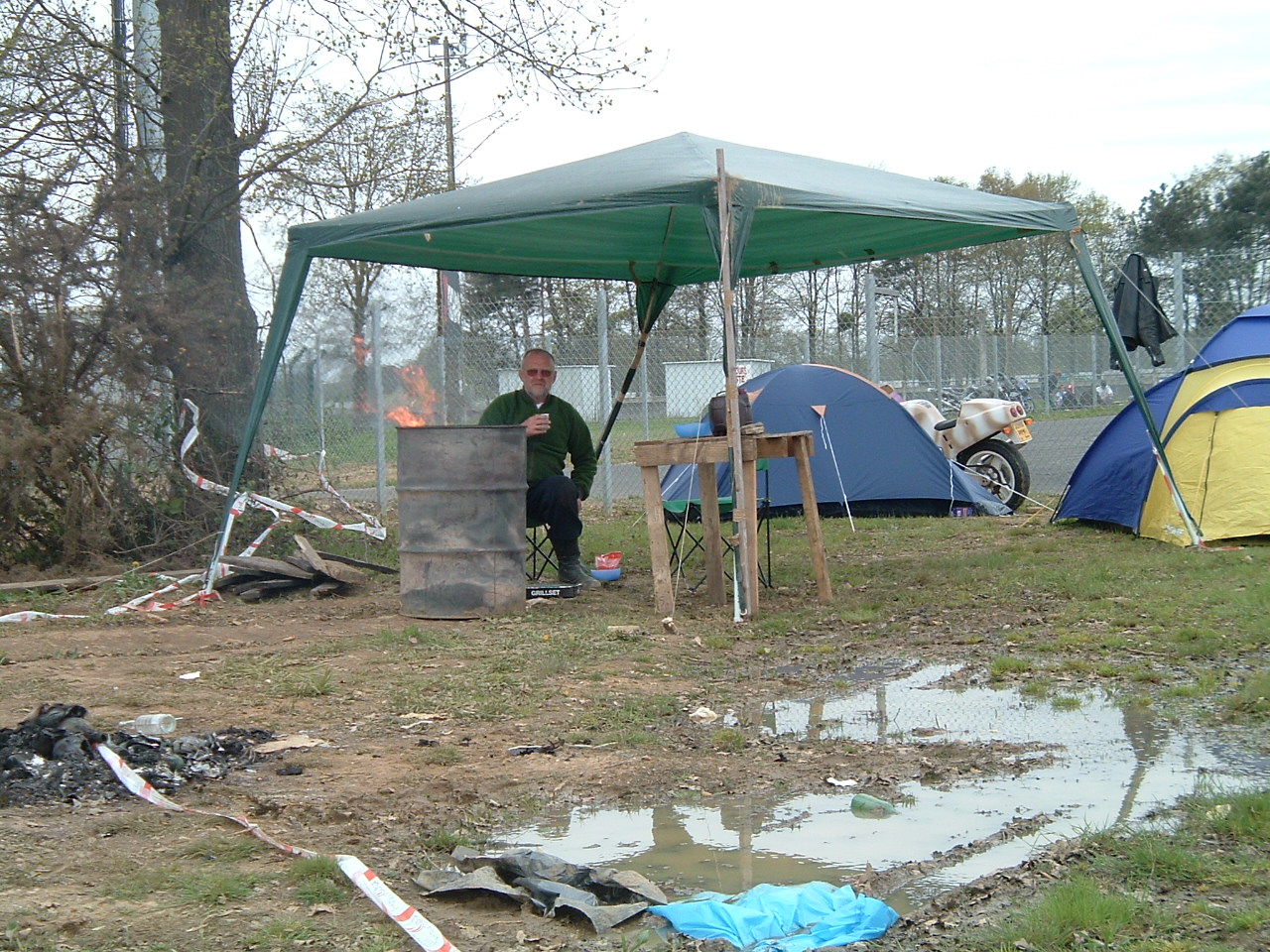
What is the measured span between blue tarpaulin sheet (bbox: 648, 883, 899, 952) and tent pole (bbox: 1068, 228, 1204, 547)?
19.6ft

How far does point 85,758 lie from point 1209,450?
7.68 m

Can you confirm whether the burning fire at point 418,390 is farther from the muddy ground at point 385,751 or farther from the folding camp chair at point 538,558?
the muddy ground at point 385,751

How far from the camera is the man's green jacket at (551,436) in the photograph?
322 inches

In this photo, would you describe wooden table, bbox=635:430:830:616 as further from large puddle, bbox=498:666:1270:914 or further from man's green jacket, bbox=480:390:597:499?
large puddle, bbox=498:666:1270:914

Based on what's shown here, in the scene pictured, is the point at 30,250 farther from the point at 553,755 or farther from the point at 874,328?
the point at 874,328

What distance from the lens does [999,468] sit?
11.8 metres

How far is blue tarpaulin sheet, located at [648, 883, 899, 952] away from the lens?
2730mm

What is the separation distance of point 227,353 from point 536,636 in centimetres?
506

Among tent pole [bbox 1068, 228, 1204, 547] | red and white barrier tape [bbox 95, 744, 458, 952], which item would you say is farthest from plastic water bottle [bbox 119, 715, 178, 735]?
tent pole [bbox 1068, 228, 1204, 547]

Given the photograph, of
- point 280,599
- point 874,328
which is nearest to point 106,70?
point 280,599

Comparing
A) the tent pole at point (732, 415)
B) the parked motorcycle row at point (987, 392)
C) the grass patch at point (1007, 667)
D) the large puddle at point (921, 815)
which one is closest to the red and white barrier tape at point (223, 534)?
the tent pole at point (732, 415)

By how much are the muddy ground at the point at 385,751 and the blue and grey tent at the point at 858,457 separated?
14.2 ft

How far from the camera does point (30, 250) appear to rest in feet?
28.2

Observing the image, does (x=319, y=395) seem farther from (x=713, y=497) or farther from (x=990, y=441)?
(x=990, y=441)
